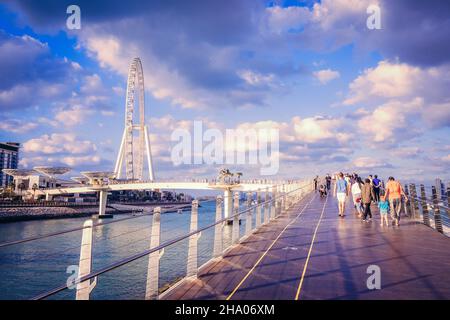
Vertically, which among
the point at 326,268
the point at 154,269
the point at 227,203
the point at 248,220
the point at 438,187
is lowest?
the point at 326,268

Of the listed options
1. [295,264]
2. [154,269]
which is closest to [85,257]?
[154,269]

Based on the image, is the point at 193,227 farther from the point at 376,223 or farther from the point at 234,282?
the point at 376,223

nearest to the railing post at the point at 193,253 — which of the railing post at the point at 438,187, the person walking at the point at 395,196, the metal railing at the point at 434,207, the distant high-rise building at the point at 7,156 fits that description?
the metal railing at the point at 434,207

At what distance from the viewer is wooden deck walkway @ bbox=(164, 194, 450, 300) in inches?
191

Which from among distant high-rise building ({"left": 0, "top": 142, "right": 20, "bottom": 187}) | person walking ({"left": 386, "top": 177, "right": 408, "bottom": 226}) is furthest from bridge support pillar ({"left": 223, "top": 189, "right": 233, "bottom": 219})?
distant high-rise building ({"left": 0, "top": 142, "right": 20, "bottom": 187})

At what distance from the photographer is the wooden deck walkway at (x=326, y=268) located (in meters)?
4.86

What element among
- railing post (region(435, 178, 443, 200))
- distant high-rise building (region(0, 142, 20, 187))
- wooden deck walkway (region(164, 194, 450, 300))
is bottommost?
wooden deck walkway (region(164, 194, 450, 300))

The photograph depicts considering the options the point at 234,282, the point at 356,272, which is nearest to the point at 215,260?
the point at 234,282

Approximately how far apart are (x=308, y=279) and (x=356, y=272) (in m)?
0.97

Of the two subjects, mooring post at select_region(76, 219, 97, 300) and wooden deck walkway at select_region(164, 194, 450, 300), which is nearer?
mooring post at select_region(76, 219, 97, 300)

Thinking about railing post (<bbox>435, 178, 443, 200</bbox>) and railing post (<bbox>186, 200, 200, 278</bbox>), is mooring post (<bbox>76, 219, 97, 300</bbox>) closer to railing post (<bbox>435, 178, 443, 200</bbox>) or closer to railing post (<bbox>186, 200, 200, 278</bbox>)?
railing post (<bbox>186, 200, 200, 278</bbox>)

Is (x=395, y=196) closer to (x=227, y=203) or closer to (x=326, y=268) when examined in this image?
(x=227, y=203)

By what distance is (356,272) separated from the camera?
5914 mm

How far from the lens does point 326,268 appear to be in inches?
244
